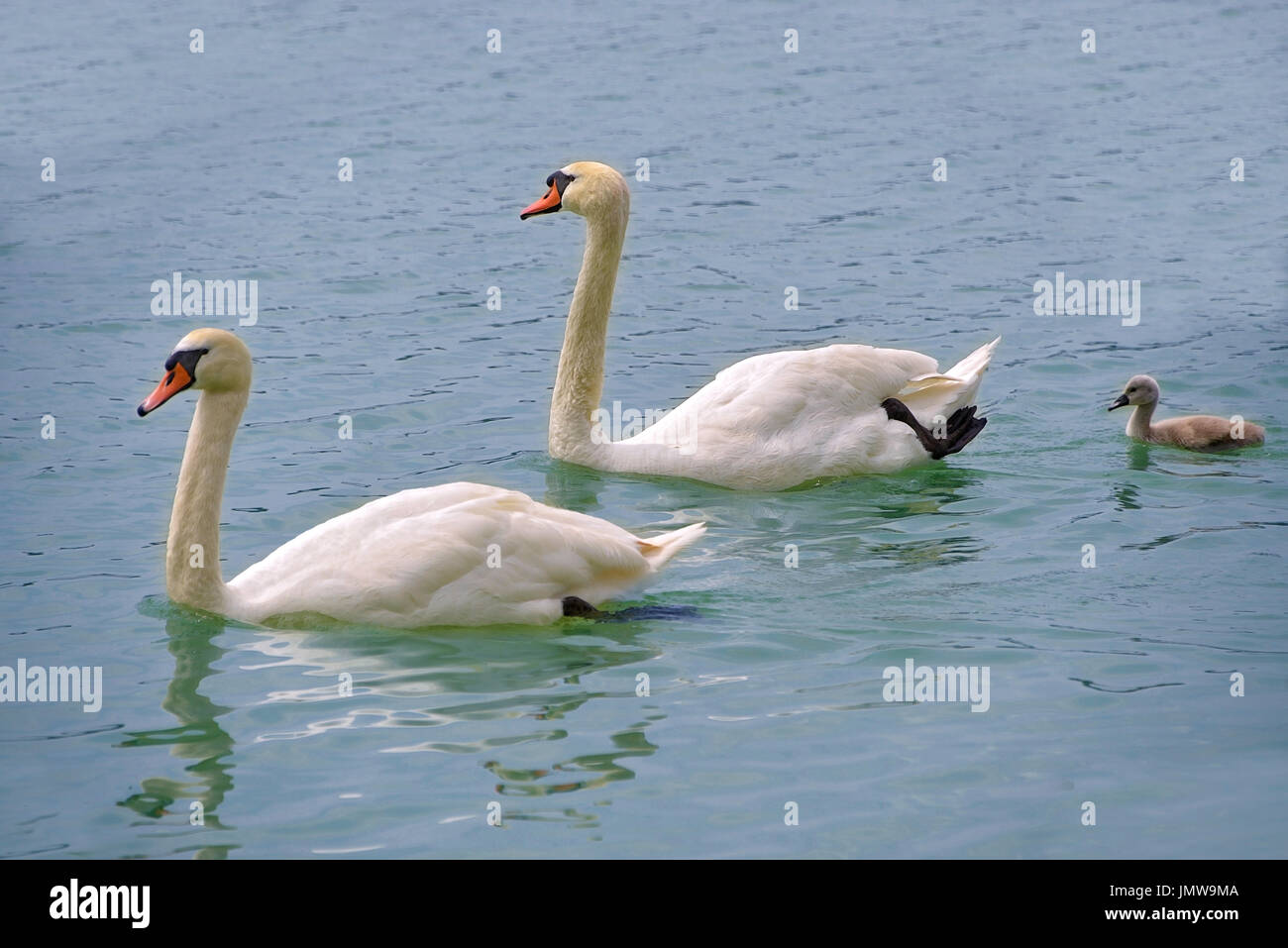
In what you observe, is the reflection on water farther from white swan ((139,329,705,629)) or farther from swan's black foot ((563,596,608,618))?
swan's black foot ((563,596,608,618))

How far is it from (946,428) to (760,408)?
1.35 metres

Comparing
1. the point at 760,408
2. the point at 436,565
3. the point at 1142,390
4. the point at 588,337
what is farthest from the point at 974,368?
the point at 436,565

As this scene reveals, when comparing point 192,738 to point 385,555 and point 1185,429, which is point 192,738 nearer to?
point 385,555

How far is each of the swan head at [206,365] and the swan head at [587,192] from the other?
128 inches

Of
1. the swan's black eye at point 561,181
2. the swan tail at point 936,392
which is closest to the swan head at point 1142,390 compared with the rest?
the swan tail at point 936,392

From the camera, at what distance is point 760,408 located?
34.7 ft

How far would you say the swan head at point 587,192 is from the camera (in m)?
11.3
